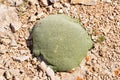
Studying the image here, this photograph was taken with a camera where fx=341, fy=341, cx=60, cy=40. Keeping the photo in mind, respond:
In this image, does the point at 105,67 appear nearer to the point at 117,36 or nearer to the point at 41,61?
the point at 117,36

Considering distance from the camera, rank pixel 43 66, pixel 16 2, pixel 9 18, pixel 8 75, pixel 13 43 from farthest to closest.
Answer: pixel 16 2, pixel 9 18, pixel 13 43, pixel 43 66, pixel 8 75

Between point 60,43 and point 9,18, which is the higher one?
point 9,18

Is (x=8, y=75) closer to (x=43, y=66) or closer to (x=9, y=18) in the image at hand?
(x=43, y=66)

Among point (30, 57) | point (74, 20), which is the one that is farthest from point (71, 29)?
point (30, 57)

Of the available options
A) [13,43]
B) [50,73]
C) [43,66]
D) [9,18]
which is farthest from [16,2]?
[50,73]

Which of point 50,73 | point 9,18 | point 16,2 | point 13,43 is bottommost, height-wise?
point 50,73

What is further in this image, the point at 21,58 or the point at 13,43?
the point at 13,43
